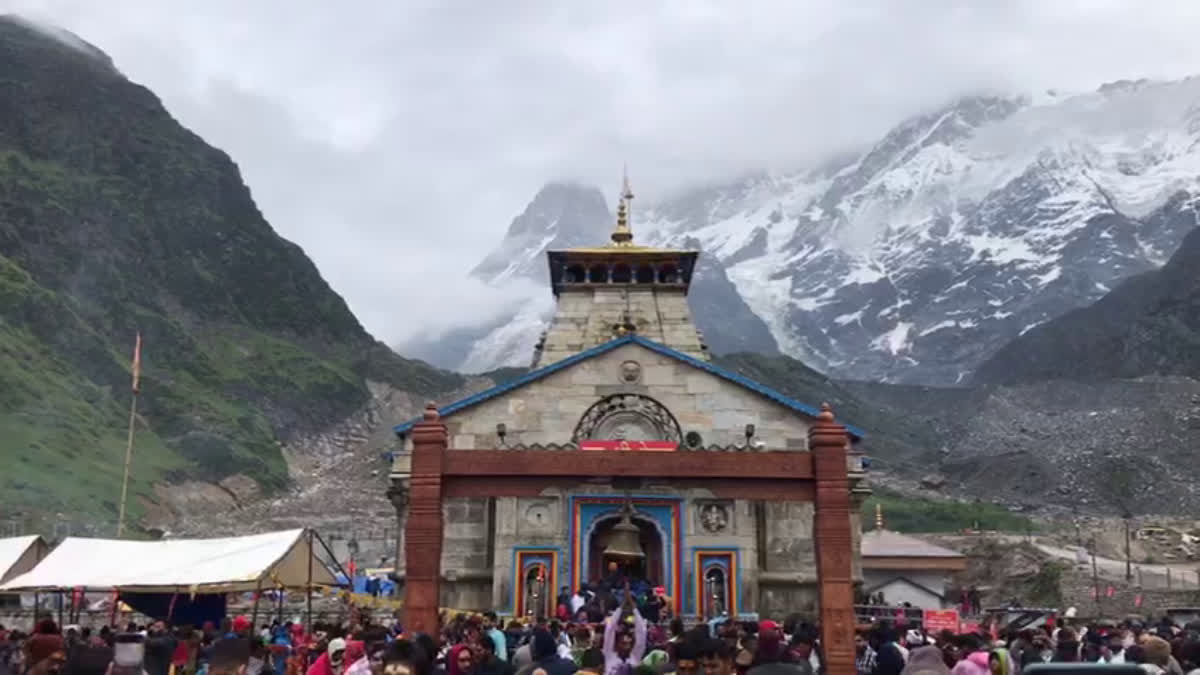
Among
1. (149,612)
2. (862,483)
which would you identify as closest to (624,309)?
(862,483)

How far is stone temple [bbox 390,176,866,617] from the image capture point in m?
24.2

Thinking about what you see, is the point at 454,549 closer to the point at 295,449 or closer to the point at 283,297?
the point at 295,449

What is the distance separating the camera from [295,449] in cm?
9706

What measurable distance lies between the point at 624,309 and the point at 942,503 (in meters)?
46.5

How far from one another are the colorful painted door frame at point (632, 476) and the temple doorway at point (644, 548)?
38.3ft

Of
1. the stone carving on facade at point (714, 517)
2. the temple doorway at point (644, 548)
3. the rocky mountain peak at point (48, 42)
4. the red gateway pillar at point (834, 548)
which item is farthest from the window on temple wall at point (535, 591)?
the rocky mountain peak at point (48, 42)

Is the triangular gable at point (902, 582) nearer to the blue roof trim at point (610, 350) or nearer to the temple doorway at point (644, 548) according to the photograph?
the blue roof trim at point (610, 350)

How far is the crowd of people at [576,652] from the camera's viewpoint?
7.50 m

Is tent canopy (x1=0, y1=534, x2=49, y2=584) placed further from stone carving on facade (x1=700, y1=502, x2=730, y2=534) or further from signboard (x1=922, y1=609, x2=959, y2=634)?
signboard (x1=922, y1=609, x2=959, y2=634)

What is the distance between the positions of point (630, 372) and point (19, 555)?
13710 millimetres

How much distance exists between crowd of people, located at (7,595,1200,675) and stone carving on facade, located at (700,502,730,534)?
7.63 meters

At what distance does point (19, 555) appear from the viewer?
1948 cm

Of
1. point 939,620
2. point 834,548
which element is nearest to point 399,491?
point 939,620

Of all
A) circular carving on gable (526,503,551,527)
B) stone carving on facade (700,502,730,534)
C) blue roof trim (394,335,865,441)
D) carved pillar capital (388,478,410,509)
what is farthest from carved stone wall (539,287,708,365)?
stone carving on facade (700,502,730,534)
